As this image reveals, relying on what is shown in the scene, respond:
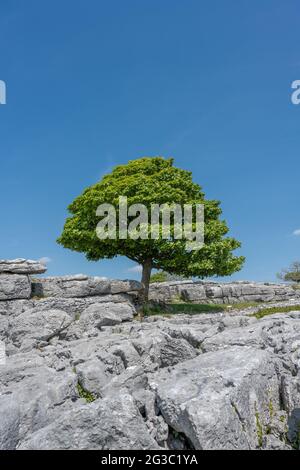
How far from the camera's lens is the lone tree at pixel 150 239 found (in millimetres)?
25656

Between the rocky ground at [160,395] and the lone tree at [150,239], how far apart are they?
1564 centimetres

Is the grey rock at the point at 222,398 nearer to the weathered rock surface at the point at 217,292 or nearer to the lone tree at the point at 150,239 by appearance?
the lone tree at the point at 150,239

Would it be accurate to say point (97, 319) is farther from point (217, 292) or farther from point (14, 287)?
point (217, 292)

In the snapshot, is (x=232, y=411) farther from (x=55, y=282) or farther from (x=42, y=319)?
(x=55, y=282)

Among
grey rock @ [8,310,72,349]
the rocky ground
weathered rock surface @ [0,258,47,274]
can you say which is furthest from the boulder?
weathered rock surface @ [0,258,47,274]

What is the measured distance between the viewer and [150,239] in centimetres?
2508

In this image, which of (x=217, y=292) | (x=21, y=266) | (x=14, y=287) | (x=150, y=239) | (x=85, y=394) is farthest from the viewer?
(x=217, y=292)

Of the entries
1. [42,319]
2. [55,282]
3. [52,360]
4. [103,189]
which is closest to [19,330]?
[42,319]

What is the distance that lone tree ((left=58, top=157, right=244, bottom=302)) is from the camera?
2566 centimetres

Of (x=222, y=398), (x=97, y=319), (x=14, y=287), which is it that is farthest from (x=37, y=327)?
(x=14, y=287)

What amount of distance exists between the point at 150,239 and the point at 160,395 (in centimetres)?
1951

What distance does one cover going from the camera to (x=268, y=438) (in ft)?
18.2

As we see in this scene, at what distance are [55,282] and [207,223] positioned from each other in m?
11.5

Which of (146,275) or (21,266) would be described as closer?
(21,266)
